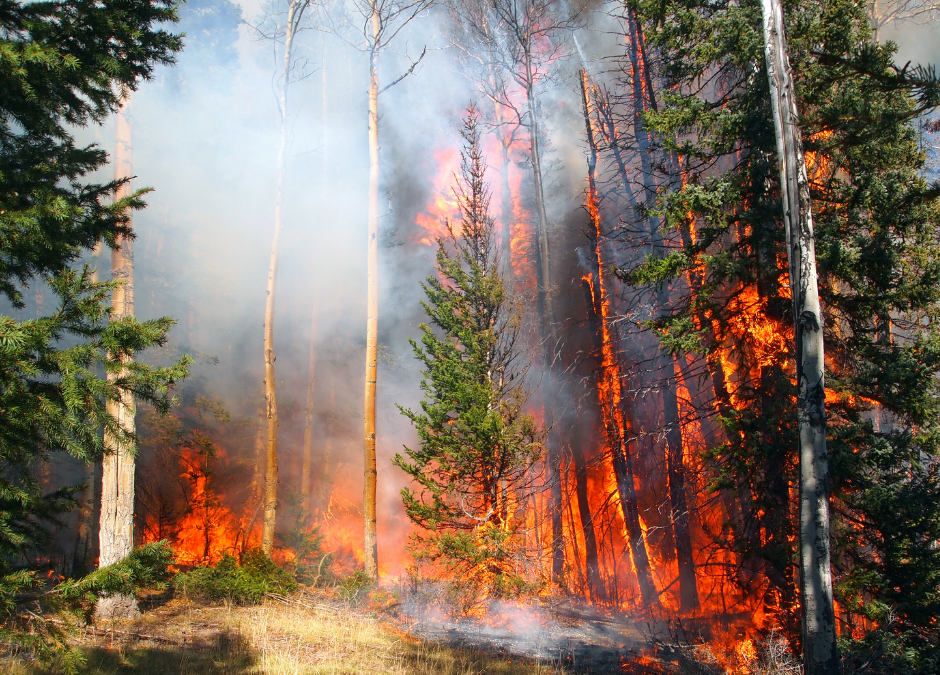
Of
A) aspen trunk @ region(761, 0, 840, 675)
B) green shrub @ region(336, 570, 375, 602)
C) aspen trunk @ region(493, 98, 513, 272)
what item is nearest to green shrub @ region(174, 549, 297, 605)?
green shrub @ region(336, 570, 375, 602)

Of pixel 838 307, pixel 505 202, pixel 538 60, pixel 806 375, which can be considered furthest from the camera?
pixel 505 202

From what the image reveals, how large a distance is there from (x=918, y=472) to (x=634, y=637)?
599 cm

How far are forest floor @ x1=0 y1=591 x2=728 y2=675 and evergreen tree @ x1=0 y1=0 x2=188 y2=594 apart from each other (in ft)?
6.95

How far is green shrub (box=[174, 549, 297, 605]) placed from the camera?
9906 mm

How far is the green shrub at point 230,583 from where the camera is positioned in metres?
9.91

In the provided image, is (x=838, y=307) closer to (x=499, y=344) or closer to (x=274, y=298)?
(x=499, y=344)

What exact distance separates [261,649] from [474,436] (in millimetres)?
5209

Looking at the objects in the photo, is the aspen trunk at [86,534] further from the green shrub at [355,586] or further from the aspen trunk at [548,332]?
the aspen trunk at [548,332]

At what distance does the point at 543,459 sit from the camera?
598 inches

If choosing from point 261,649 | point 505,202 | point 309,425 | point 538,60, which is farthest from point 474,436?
point 538,60

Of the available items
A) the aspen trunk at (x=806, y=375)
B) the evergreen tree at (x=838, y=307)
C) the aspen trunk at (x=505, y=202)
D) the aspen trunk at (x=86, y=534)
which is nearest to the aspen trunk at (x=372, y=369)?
the aspen trunk at (x=505, y=202)

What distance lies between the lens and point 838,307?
7109 millimetres

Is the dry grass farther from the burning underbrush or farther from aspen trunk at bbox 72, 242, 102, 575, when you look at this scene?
aspen trunk at bbox 72, 242, 102, 575

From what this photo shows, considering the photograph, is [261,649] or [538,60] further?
[538,60]
